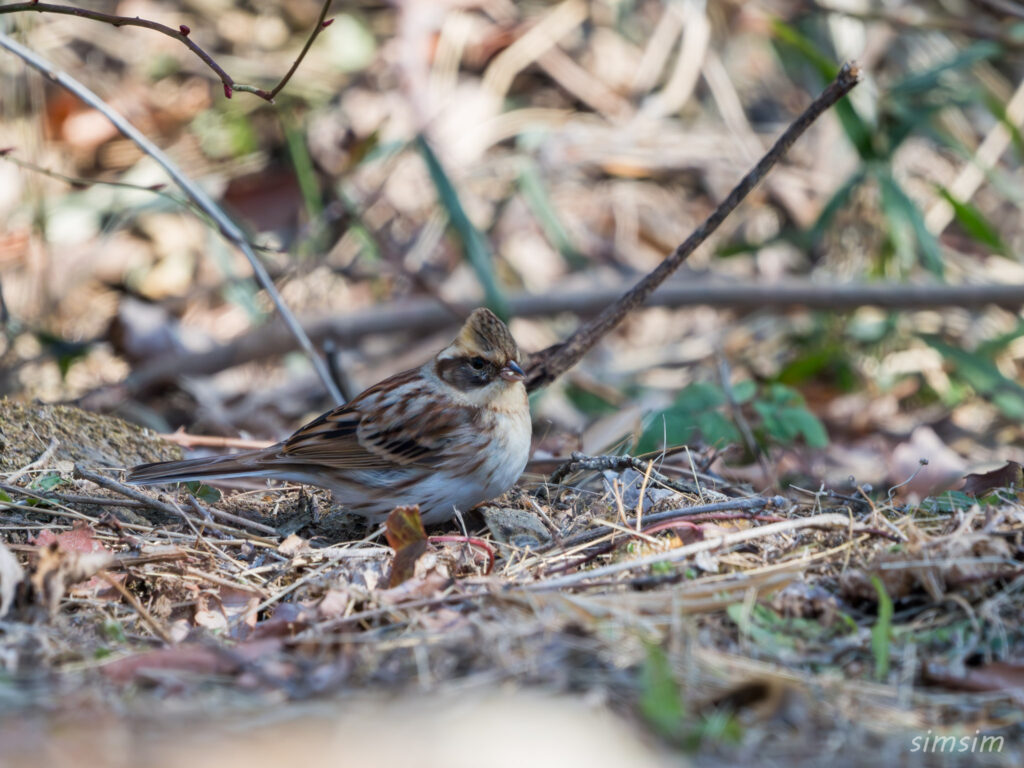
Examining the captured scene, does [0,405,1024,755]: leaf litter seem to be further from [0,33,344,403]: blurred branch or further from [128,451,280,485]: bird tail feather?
[0,33,344,403]: blurred branch

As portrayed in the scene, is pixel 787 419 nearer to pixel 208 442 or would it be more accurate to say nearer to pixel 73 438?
pixel 208 442

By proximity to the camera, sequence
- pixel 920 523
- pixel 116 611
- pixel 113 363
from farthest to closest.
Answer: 1. pixel 113 363
2. pixel 920 523
3. pixel 116 611

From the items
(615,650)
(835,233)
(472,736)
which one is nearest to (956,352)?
(835,233)

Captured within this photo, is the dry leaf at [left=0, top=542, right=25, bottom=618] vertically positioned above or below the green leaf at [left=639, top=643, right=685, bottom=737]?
above

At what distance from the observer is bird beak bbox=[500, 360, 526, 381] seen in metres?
4.07

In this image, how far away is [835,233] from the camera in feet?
25.7

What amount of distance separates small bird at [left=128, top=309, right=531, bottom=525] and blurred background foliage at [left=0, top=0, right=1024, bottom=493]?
254 centimetres

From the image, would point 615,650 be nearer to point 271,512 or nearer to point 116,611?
point 116,611

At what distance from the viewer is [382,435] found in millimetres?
4148

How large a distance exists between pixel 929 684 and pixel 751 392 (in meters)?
2.52

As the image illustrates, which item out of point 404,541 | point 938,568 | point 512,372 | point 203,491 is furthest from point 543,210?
point 938,568

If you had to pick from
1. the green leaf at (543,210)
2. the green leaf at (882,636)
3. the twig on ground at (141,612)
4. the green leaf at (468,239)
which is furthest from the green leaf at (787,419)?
the twig on ground at (141,612)

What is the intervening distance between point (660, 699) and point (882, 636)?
0.70m


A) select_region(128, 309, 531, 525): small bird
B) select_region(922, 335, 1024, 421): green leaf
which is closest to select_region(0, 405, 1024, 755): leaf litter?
select_region(128, 309, 531, 525): small bird
